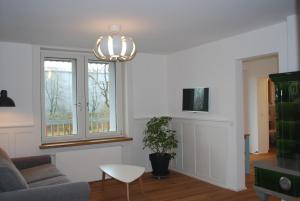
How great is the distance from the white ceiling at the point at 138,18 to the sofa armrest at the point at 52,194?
169cm

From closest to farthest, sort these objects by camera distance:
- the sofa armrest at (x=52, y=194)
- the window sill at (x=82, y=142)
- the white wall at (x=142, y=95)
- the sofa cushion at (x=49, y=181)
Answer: the sofa armrest at (x=52, y=194), the sofa cushion at (x=49, y=181), the window sill at (x=82, y=142), the white wall at (x=142, y=95)

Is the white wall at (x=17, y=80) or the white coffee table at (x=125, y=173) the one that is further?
the white wall at (x=17, y=80)

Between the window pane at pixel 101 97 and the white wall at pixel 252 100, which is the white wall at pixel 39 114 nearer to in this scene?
the window pane at pixel 101 97

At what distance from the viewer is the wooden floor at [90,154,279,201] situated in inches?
154

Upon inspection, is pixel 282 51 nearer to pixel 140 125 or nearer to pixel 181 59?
pixel 181 59

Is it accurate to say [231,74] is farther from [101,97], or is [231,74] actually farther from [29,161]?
[29,161]

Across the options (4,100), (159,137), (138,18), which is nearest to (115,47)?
(138,18)

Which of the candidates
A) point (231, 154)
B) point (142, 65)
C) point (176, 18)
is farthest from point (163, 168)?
point (176, 18)

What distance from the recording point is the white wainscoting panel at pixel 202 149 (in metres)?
4.31

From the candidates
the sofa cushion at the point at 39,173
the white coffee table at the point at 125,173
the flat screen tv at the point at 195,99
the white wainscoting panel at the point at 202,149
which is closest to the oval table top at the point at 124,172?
the white coffee table at the point at 125,173

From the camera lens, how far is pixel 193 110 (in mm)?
4762

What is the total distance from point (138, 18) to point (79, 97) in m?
2.25

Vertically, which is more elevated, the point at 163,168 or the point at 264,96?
the point at 264,96

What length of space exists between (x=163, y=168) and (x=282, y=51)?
108 inches
